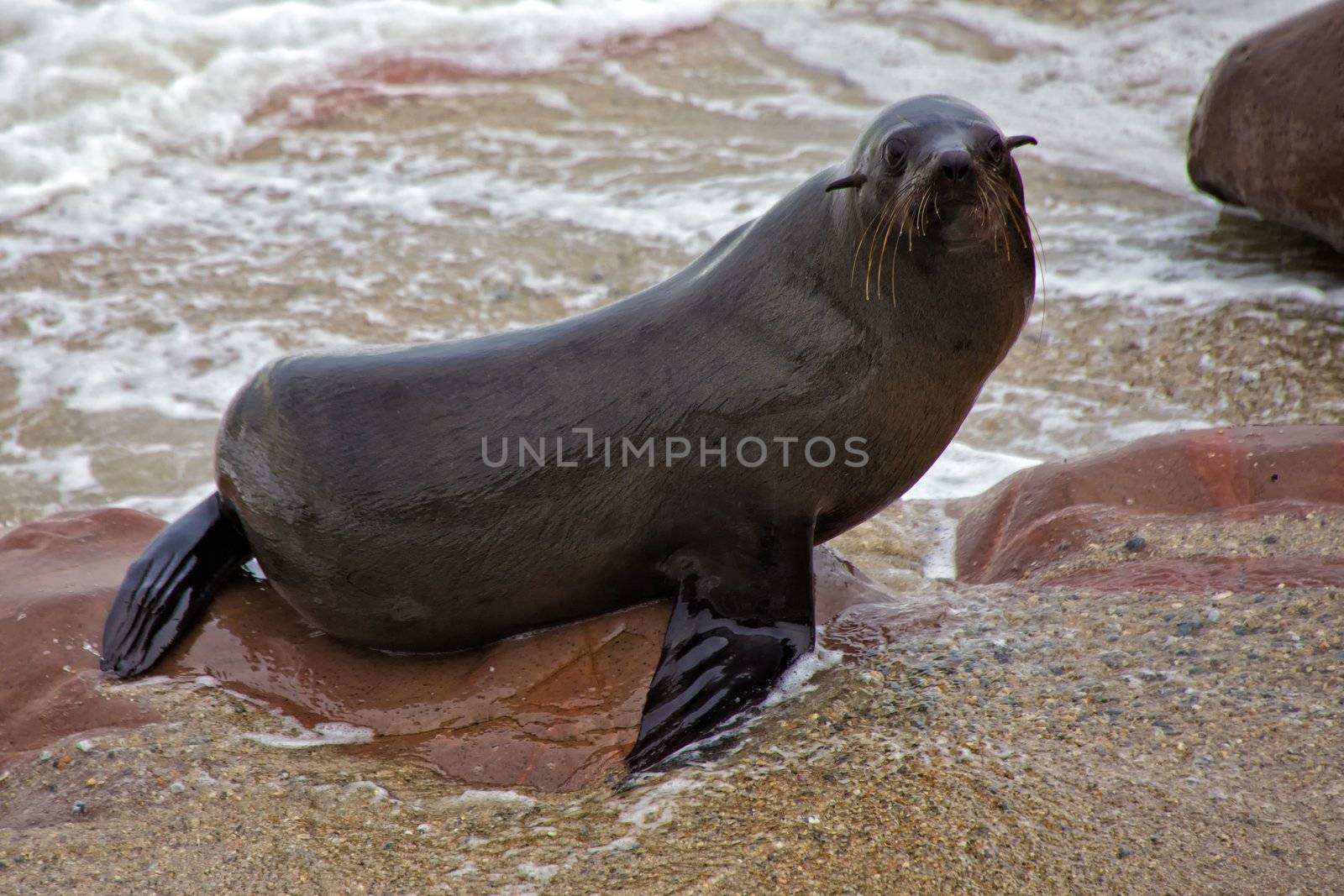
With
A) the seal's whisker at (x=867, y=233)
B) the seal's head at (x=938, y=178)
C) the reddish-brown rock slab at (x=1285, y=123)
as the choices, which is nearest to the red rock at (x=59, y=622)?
the seal's whisker at (x=867, y=233)

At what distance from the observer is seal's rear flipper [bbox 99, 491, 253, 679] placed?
3.98 metres

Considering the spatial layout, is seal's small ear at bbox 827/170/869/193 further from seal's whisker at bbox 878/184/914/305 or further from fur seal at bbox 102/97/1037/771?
seal's whisker at bbox 878/184/914/305

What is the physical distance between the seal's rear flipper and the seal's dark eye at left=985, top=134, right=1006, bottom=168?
2.48 m

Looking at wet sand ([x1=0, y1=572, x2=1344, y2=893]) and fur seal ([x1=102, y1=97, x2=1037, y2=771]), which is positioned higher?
fur seal ([x1=102, y1=97, x2=1037, y2=771])

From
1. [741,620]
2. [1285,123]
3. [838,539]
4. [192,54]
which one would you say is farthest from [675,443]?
[192,54]

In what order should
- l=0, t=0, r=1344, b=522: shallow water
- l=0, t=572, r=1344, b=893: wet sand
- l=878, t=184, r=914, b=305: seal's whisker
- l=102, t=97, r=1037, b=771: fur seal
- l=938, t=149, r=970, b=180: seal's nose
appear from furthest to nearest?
l=0, t=0, r=1344, b=522: shallow water < l=102, t=97, r=1037, b=771: fur seal < l=878, t=184, r=914, b=305: seal's whisker < l=938, t=149, r=970, b=180: seal's nose < l=0, t=572, r=1344, b=893: wet sand

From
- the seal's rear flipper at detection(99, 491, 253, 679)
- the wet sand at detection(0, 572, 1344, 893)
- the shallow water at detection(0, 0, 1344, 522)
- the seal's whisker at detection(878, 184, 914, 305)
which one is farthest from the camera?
the shallow water at detection(0, 0, 1344, 522)

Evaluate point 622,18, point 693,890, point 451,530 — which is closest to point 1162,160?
point 622,18

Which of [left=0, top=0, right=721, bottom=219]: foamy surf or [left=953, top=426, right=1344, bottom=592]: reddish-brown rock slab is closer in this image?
[left=953, top=426, right=1344, bottom=592]: reddish-brown rock slab

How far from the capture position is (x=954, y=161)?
3.36 meters

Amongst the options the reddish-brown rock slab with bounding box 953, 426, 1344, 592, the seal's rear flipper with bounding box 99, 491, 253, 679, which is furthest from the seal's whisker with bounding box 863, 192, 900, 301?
the seal's rear flipper with bounding box 99, 491, 253, 679

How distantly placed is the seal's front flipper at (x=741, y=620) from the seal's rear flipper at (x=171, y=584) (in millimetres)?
1455

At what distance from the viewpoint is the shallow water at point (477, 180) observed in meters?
7.17

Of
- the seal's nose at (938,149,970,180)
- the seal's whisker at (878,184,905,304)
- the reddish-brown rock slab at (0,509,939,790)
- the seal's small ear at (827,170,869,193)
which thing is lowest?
the reddish-brown rock slab at (0,509,939,790)
